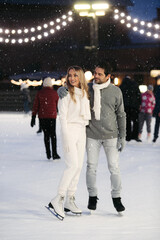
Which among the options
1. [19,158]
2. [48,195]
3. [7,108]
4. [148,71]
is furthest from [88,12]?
[148,71]

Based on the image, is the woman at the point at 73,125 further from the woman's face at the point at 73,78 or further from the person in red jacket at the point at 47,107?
the person in red jacket at the point at 47,107

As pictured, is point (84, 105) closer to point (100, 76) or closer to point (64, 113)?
point (64, 113)

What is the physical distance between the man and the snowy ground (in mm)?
353

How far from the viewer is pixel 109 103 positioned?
4883 mm

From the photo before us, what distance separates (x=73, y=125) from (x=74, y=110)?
0.48 ft

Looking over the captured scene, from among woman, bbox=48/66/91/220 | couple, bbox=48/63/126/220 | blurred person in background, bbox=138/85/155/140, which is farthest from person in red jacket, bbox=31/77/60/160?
blurred person in background, bbox=138/85/155/140

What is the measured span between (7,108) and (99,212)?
26090 millimetres

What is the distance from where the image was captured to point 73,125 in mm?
4762

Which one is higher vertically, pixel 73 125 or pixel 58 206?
pixel 73 125

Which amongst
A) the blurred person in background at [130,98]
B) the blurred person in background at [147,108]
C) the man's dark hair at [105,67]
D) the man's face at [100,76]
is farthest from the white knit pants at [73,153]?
the blurred person in background at [147,108]

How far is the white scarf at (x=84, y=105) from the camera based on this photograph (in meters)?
4.73

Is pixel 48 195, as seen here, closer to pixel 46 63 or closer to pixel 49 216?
pixel 49 216

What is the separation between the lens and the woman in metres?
4.71

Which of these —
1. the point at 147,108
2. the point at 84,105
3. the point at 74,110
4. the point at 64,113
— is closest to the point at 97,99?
the point at 84,105
